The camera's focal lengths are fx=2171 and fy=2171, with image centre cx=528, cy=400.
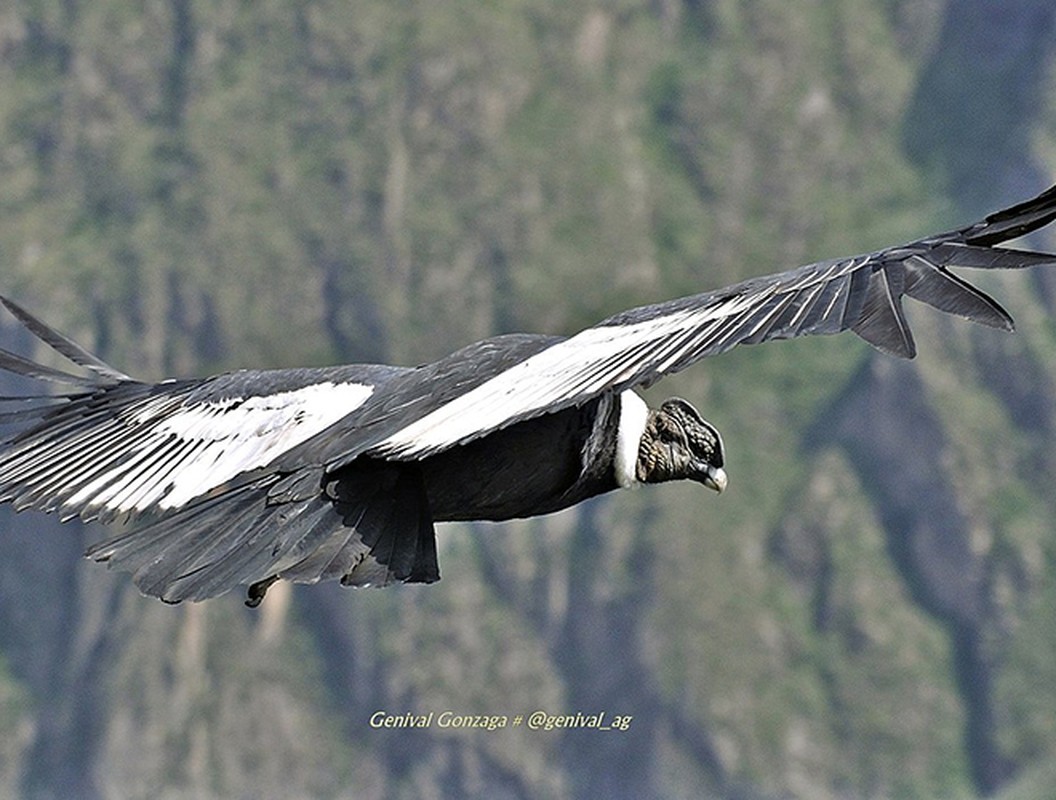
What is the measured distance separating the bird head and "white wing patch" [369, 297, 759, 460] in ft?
4.04

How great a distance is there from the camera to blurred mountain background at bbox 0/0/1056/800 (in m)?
123

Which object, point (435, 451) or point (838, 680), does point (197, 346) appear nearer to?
point (838, 680)

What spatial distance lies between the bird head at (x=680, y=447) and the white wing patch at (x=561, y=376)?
1231 millimetres

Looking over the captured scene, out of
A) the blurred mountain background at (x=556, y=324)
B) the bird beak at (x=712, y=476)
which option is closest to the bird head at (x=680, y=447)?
the bird beak at (x=712, y=476)

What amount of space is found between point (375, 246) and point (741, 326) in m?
126

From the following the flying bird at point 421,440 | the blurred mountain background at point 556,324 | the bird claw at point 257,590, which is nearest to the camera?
the flying bird at point 421,440

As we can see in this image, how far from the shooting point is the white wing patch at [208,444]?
9.09 metres

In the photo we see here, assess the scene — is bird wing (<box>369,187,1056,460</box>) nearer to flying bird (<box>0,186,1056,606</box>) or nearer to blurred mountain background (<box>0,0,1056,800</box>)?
flying bird (<box>0,186,1056,606</box>)

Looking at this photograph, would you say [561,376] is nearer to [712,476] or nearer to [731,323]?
[731,323]

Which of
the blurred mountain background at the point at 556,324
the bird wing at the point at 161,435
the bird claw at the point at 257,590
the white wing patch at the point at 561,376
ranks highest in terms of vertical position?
the blurred mountain background at the point at 556,324

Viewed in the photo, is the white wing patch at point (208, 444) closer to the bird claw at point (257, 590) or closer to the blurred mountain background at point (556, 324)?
the bird claw at point (257, 590)

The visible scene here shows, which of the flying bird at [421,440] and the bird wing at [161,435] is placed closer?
the flying bird at [421,440]

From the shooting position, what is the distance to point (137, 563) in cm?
818

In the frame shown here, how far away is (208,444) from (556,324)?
107m
